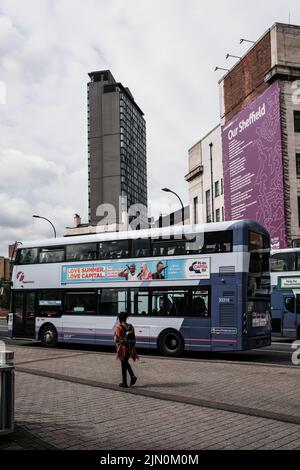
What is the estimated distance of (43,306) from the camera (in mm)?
18812

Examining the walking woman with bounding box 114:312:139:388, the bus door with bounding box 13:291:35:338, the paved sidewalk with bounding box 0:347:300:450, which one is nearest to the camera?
the paved sidewalk with bounding box 0:347:300:450

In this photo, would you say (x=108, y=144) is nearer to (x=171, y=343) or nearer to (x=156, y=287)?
(x=156, y=287)

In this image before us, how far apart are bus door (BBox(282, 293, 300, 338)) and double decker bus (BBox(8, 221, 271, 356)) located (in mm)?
4668

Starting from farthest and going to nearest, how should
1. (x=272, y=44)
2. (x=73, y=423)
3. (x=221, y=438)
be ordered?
(x=272, y=44)
(x=73, y=423)
(x=221, y=438)

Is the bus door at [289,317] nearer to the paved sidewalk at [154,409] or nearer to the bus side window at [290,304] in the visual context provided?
the bus side window at [290,304]

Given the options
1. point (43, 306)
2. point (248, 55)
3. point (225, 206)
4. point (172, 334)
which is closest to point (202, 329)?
point (172, 334)

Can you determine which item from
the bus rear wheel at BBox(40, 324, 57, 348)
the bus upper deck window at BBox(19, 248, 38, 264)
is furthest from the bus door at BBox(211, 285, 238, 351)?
the bus upper deck window at BBox(19, 248, 38, 264)

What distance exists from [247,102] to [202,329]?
2789 centimetres

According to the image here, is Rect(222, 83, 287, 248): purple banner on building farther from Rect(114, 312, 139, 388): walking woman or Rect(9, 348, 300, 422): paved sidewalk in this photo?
Rect(114, 312, 139, 388): walking woman

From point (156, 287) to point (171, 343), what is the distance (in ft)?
5.91

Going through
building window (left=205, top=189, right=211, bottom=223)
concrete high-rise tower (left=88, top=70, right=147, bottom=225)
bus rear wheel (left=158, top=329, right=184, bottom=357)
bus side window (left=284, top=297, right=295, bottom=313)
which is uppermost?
concrete high-rise tower (left=88, top=70, right=147, bottom=225)

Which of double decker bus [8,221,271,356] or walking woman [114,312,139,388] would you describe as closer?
walking woman [114,312,139,388]

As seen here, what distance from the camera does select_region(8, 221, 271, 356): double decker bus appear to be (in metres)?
14.3
